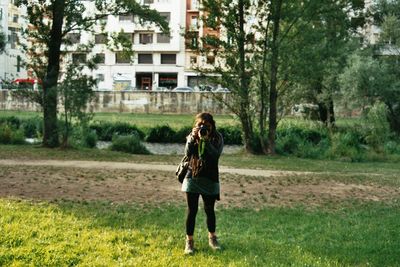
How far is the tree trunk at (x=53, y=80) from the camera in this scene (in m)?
23.8

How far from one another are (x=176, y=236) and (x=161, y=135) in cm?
2832

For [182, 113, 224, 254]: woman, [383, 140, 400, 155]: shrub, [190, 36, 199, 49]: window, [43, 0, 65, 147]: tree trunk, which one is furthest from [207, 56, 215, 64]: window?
[182, 113, 224, 254]: woman

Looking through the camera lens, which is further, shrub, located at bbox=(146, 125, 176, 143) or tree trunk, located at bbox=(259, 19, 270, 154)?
shrub, located at bbox=(146, 125, 176, 143)

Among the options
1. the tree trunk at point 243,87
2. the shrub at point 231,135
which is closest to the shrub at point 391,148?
the tree trunk at point 243,87

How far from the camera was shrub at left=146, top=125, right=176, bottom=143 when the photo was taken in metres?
36.6

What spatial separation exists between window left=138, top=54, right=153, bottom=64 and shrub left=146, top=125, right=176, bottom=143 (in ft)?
159

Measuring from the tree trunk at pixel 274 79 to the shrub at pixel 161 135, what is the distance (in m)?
10.7

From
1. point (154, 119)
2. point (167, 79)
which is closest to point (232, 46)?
point (154, 119)

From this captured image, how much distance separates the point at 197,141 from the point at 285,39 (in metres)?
18.9

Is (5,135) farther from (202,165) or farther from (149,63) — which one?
(149,63)

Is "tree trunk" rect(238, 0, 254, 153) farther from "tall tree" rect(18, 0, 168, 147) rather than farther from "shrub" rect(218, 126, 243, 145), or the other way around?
"shrub" rect(218, 126, 243, 145)

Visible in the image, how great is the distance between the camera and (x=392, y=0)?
42094 mm

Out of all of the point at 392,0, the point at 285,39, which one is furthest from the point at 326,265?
the point at 392,0

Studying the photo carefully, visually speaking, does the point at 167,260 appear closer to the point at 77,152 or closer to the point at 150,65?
the point at 77,152
